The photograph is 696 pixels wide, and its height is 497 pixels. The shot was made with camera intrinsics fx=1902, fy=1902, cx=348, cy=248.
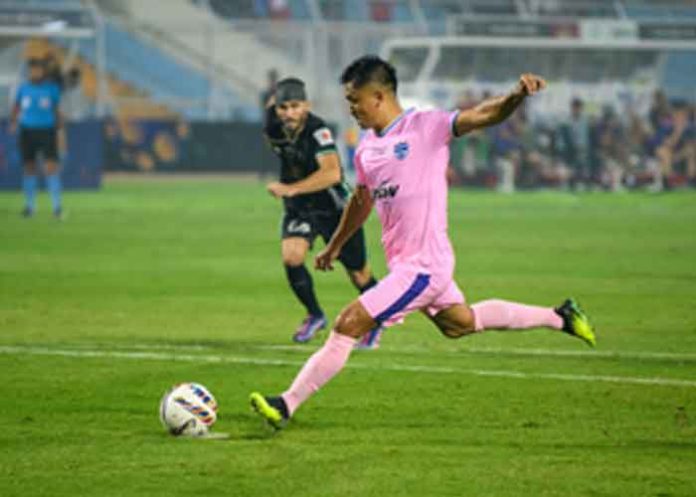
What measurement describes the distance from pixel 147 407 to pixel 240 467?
6.72 feet

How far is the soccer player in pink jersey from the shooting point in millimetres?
9664

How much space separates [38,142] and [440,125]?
2254 cm

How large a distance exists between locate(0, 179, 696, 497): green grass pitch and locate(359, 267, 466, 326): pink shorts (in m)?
0.61

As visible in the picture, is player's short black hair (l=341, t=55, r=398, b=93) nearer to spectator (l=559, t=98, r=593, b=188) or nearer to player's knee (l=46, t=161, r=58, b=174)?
player's knee (l=46, t=161, r=58, b=174)

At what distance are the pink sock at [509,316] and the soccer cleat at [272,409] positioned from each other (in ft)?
4.51

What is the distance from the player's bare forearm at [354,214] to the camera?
1024cm

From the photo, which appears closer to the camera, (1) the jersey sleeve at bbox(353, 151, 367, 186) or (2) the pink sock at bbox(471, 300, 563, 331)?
(1) the jersey sleeve at bbox(353, 151, 367, 186)

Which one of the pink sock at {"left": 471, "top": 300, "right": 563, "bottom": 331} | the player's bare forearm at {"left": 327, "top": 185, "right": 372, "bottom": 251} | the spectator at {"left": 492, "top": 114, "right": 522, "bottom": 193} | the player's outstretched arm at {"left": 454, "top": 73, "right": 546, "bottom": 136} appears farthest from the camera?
the spectator at {"left": 492, "top": 114, "right": 522, "bottom": 193}

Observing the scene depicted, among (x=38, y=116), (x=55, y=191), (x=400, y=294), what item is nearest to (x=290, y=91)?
(x=400, y=294)

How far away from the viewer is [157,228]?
27.8 m

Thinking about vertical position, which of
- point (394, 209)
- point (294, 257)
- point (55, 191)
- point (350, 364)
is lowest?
point (55, 191)

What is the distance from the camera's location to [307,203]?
560 inches

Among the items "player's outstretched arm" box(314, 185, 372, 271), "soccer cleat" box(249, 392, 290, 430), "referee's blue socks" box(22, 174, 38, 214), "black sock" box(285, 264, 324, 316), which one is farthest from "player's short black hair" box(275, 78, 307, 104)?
"referee's blue socks" box(22, 174, 38, 214)

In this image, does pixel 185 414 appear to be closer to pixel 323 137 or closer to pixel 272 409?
pixel 272 409
